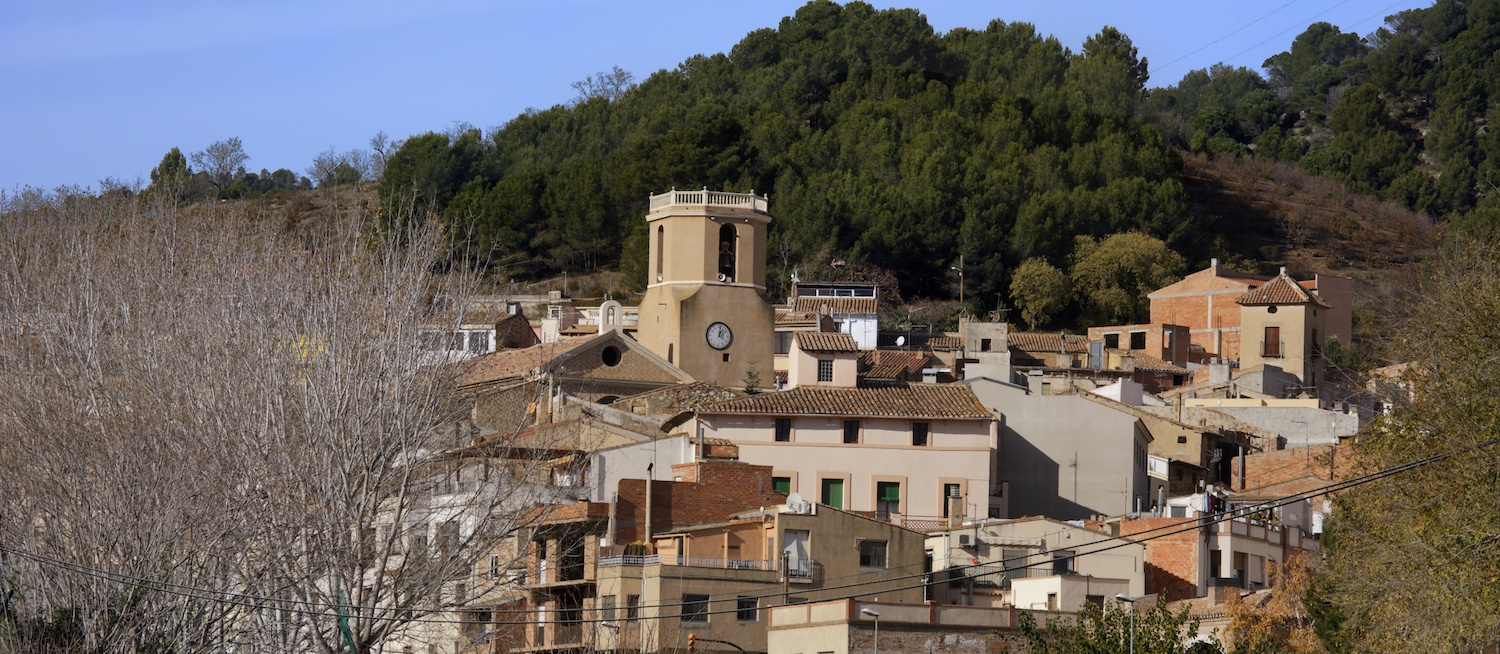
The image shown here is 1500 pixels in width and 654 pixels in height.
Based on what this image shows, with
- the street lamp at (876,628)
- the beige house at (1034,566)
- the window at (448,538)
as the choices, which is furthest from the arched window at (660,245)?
the street lamp at (876,628)

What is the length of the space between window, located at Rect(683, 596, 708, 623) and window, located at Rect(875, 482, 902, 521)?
11087mm

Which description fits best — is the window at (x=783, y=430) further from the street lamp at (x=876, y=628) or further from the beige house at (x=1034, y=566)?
the street lamp at (x=876, y=628)

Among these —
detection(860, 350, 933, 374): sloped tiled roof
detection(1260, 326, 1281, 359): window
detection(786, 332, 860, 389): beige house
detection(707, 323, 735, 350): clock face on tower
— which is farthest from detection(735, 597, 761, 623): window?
detection(1260, 326, 1281, 359): window

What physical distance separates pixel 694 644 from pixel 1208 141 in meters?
81.8

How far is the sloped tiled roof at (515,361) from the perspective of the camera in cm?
4065

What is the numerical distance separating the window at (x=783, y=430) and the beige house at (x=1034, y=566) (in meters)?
6.31

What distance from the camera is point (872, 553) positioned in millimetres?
28562

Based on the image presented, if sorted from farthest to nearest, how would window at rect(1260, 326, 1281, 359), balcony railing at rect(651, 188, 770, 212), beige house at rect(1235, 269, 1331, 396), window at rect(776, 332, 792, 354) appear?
window at rect(1260, 326, 1281, 359), beige house at rect(1235, 269, 1331, 396), window at rect(776, 332, 792, 354), balcony railing at rect(651, 188, 770, 212)

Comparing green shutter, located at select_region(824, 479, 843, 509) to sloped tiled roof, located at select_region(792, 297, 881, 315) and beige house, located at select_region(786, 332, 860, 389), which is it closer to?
beige house, located at select_region(786, 332, 860, 389)

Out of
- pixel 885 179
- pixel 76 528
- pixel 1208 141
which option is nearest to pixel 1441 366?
pixel 76 528

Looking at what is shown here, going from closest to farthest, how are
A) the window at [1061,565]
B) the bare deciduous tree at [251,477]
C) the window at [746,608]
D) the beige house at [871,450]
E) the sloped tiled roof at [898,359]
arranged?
the bare deciduous tree at [251,477], the window at [746,608], the window at [1061,565], the beige house at [871,450], the sloped tiled roof at [898,359]

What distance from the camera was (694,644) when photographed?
2506 centimetres

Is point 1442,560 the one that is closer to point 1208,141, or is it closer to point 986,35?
point 986,35

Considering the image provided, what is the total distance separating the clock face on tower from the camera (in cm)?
4666
